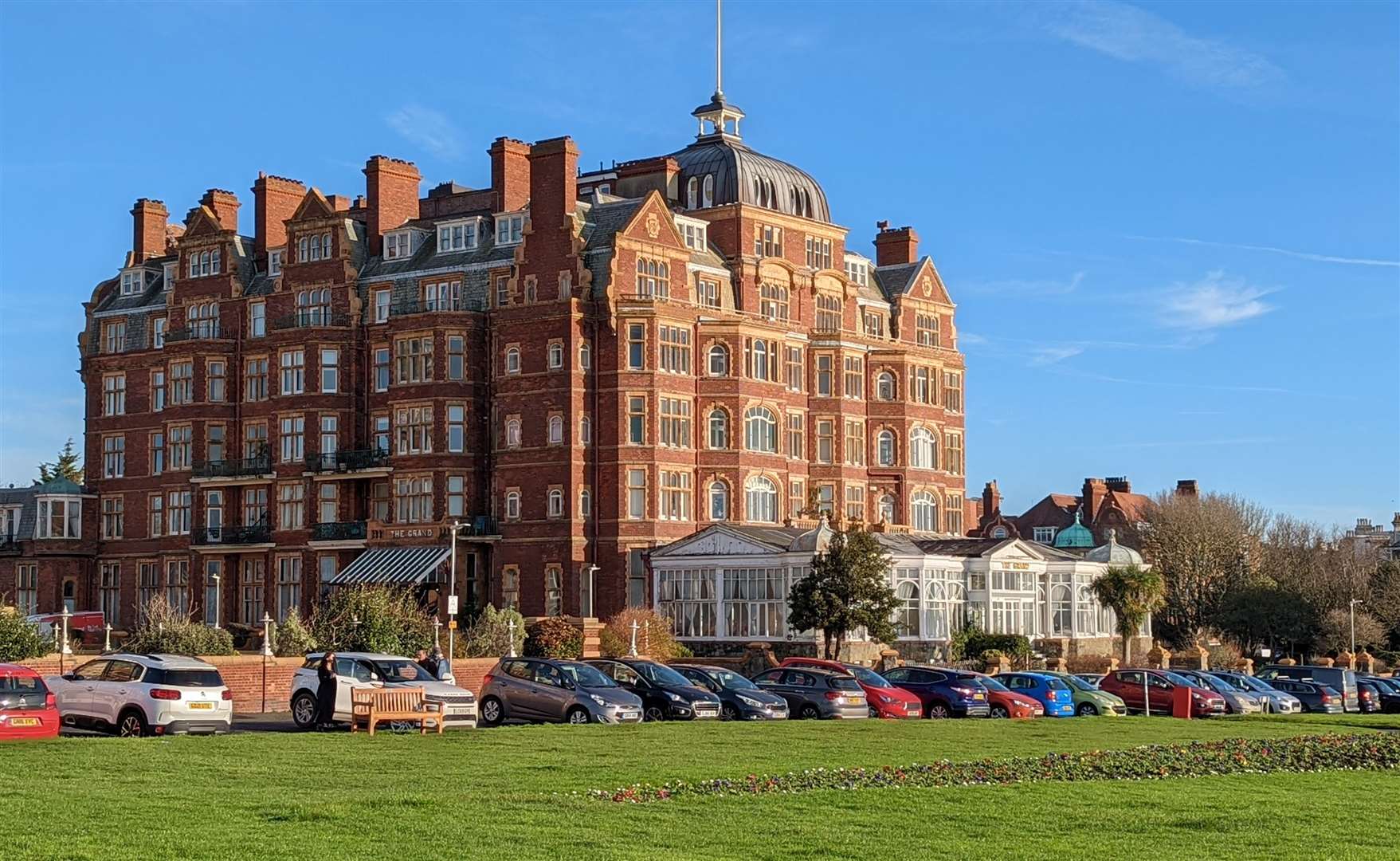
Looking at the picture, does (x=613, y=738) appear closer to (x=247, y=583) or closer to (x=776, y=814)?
(x=776, y=814)

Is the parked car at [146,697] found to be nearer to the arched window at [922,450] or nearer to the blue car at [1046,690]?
the blue car at [1046,690]

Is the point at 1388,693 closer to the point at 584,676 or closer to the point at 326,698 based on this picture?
the point at 584,676

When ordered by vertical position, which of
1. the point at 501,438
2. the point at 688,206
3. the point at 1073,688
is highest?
the point at 688,206

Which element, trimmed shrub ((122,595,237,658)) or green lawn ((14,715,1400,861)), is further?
trimmed shrub ((122,595,237,658))

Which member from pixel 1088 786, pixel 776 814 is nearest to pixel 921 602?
pixel 1088 786

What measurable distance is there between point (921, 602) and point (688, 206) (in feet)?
65.1

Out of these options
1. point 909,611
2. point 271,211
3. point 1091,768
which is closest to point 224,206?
point 271,211

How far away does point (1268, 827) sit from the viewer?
2161 centimetres

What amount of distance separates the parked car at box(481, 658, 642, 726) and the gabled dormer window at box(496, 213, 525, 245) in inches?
1364

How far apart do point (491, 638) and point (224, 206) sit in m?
31.9

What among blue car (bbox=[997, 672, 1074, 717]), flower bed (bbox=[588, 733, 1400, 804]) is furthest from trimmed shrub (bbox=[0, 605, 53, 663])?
flower bed (bbox=[588, 733, 1400, 804])

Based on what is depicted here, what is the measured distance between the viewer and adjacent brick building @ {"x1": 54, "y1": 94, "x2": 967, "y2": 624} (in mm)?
70312

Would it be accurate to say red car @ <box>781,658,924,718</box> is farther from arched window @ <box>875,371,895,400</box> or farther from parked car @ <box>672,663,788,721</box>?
arched window @ <box>875,371,895,400</box>

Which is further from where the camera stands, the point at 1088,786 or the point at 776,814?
the point at 1088,786
